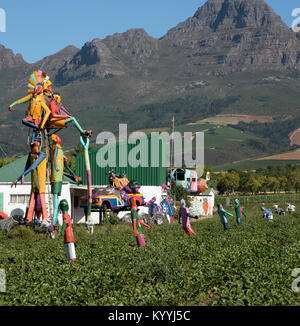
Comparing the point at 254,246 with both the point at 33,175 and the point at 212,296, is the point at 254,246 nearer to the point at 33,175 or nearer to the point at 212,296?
the point at 212,296

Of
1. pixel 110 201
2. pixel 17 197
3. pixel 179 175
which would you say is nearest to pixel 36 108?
pixel 110 201

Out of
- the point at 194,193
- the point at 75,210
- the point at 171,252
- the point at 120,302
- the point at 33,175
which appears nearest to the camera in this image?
the point at 120,302

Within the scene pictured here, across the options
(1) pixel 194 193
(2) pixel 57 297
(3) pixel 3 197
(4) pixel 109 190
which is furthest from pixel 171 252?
(1) pixel 194 193

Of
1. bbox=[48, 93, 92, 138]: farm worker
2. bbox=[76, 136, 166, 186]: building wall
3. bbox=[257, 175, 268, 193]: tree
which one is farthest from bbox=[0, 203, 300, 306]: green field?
bbox=[257, 175, 268, 193]: tree

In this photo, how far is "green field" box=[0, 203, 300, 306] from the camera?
10.7 m

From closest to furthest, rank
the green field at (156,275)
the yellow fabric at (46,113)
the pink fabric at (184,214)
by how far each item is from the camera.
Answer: the green field at (156,275) → the pink fabric at (184,214) → the yellow fabric at (46,113)

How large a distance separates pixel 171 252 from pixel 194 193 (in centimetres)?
3362

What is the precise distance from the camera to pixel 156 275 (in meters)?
13.1

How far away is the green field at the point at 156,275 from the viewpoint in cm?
1068

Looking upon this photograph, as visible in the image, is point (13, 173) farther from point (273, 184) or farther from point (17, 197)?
point (273, 184)

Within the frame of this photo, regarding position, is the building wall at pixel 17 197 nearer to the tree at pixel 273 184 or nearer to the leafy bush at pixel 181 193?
the leafy bush at pixel 181 193

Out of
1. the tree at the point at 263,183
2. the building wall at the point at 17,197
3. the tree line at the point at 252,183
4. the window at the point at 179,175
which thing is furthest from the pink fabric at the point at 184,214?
the tree at the point at 263,183

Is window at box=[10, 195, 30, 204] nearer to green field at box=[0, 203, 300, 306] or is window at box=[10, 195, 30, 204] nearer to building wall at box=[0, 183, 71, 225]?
building wall at box=[0, 183, 71, 225]

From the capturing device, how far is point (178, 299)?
10914 mm
